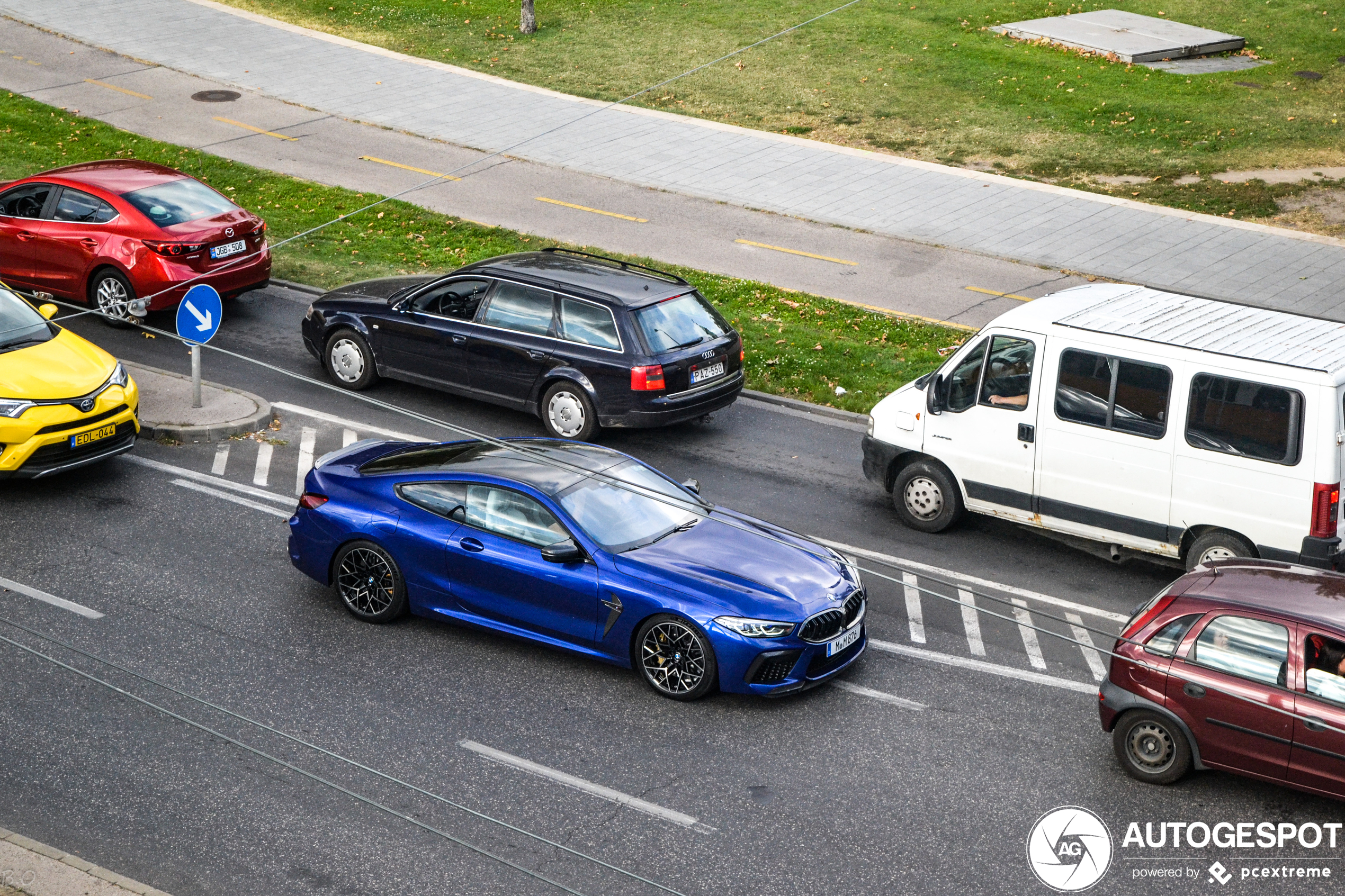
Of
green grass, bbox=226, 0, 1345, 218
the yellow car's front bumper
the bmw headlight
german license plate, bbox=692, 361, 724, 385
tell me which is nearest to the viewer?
the bmw headlight

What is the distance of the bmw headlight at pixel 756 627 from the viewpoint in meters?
9.22

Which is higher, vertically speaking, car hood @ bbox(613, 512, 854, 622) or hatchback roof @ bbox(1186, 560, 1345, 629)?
hatchback roof @ bbox(1186, 560, 1345, 629)

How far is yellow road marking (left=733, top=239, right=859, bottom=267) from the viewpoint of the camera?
20.2m

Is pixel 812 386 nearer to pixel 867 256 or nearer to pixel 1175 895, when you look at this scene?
pixel 867 256

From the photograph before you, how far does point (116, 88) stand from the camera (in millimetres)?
27734

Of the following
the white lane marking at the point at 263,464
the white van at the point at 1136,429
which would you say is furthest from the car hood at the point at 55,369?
the white van at the point at 1136,429

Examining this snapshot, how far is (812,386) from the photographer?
1602 centimetres

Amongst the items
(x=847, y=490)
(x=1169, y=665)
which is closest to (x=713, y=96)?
(x=847, y=490)

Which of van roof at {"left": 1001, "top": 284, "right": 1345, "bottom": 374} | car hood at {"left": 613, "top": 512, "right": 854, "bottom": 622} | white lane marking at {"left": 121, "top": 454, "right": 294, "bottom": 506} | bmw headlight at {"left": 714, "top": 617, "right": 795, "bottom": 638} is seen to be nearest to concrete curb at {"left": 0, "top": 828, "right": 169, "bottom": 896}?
car hood at {"left": 613, "top": 512, "right": 854, "bottom": 622}

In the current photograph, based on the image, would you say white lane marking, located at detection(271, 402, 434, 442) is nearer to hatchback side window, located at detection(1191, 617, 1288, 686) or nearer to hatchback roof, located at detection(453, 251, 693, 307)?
hatchback roof, located at detection(453, 251, 693, 307)

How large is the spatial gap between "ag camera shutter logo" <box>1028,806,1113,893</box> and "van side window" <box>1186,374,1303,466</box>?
3.79m

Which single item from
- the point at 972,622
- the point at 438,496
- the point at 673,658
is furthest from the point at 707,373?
the point at 673,658

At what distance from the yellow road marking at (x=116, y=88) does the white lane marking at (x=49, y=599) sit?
18907 millimetres

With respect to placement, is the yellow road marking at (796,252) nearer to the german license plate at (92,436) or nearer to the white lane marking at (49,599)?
the german license plate at (92,436)
